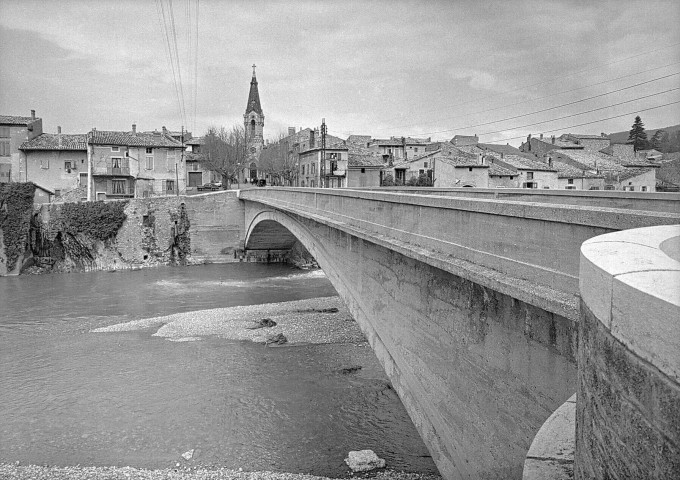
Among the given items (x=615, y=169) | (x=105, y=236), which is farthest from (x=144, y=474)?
(x=615, y=169)

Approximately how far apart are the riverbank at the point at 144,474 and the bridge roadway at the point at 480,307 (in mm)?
Result: 1983

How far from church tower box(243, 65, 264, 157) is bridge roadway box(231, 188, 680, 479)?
239ft

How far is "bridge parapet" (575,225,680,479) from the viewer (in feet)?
5.89

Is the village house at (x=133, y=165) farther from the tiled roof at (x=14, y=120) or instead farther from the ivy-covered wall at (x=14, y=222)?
the ivy-covered wall at (x=14, y=222)

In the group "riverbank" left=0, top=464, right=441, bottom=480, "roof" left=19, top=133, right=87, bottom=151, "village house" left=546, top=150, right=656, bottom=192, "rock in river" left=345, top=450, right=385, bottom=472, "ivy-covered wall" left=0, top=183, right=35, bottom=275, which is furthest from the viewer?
"roof" left=19, top=133, right=87, bottom=151

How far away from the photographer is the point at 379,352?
423 inches

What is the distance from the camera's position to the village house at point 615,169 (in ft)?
99.5

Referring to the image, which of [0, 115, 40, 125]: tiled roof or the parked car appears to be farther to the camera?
the parked car

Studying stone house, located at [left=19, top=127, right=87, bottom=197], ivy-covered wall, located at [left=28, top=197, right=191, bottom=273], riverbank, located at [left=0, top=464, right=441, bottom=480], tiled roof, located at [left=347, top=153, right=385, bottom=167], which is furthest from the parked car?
riverbank, located at [left=0, top=464, right=441, bottom=480]

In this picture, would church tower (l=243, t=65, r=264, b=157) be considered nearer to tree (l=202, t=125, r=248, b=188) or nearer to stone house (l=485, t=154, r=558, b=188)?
tree (l=202, t=125, r=248, b=188)

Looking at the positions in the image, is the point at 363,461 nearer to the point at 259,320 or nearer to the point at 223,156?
the point at 259,320

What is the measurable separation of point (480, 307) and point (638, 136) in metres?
73.4

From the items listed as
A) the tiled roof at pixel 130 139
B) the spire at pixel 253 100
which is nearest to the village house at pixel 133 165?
the tiled roof at pixel 130 139

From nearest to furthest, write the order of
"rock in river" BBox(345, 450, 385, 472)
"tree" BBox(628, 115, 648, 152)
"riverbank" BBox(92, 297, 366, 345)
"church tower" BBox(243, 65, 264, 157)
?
1. "rock in river" BBox(345, 450, 385, 472)
2. "riverbank" BBox(92, 297, 366, 345)
3. "tree" BBox(628, 115, 648, 152)
4. "church tower" BBox(243, 65, 264, 157)
